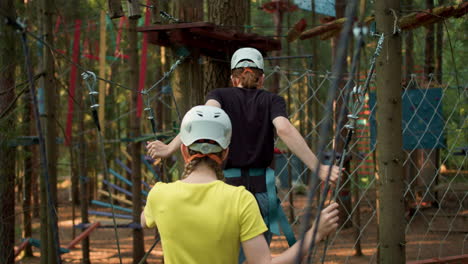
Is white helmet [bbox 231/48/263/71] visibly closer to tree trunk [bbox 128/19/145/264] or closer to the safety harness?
the safety harness

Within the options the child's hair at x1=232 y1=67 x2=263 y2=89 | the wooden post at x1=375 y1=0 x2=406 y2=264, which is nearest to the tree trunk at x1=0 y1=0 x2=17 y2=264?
the child's hair at x1=232 y1=67 x2=263 y2=89

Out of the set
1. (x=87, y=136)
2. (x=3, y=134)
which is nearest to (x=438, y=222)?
(x=3, y=134)

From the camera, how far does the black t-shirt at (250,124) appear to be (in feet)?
6.43

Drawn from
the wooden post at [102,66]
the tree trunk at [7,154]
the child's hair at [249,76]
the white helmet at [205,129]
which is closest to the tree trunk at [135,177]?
the wooden post at [102,66]

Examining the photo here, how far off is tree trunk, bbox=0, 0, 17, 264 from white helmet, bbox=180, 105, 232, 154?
3.60 meters

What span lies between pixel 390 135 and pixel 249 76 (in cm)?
89

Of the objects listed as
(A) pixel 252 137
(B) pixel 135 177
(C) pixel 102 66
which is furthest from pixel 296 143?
(B) pixel 135 177

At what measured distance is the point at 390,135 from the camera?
2.56 metres

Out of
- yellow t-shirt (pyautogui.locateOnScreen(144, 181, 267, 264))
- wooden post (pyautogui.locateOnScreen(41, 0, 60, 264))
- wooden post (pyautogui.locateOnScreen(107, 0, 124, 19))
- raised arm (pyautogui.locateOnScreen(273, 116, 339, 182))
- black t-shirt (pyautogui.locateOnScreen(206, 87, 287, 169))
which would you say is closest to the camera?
yellow t-shirt (pyautogui.locateOnScreen(144, 181, 267, 264))

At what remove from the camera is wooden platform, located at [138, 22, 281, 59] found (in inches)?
109

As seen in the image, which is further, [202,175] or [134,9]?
[134,9]

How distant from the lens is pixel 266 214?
200 cm

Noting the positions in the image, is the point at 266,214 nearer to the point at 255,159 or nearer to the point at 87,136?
the point at 255,159

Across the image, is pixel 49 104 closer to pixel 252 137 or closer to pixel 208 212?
pixel 252 137
